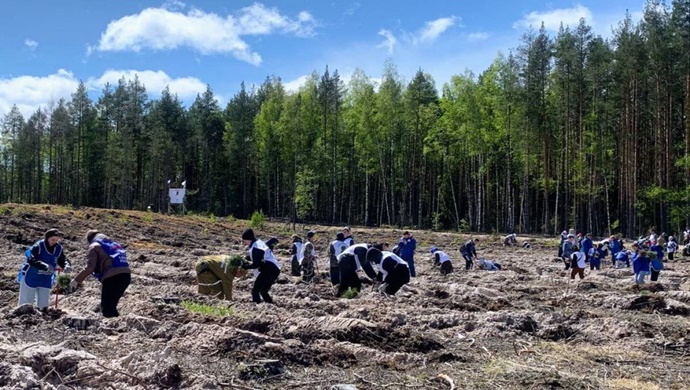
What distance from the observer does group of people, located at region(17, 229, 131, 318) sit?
347 inches

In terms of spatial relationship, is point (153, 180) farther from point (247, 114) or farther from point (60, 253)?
point (60, 253)

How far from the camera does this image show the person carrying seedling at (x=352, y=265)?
12539 mm

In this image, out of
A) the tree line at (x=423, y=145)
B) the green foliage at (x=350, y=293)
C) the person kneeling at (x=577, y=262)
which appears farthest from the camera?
the tree line at (x=423, y=145)

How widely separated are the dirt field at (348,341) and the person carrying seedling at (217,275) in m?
0.29

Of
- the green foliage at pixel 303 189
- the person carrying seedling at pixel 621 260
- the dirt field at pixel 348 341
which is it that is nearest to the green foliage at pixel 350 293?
the dirt field at pixel 348 341

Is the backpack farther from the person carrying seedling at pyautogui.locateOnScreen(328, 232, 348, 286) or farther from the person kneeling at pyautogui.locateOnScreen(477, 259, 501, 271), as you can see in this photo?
the person kneeling at pyautogui.locateOnScreen(477, 259, 501, 271)

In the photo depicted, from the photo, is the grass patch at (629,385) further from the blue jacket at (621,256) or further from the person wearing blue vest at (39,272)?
the blue jacket at (621,256)

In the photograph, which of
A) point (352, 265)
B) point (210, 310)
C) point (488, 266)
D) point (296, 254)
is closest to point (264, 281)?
point (210, 310)

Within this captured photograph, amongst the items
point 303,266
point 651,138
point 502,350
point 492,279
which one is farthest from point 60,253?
point 651,138

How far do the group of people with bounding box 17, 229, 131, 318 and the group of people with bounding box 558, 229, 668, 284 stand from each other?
1270 cm

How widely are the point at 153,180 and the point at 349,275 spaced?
Result: 53.8 meters

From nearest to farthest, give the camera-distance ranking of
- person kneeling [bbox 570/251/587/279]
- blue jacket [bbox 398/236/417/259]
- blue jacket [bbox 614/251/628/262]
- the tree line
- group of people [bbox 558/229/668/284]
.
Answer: group of people [bbox 558/229/668/284], person kneeling [bbox 570/251/587/279], blue jacket [bbox 398/236/417/259], blue jacket [bbox 614/251/628/262], the tree line

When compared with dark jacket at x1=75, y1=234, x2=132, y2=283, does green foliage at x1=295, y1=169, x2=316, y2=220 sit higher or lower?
higher

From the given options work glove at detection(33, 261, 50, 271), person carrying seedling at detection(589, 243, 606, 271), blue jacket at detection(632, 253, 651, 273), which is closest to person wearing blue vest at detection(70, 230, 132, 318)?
work glove at detection(33, 261, 50, 271)
